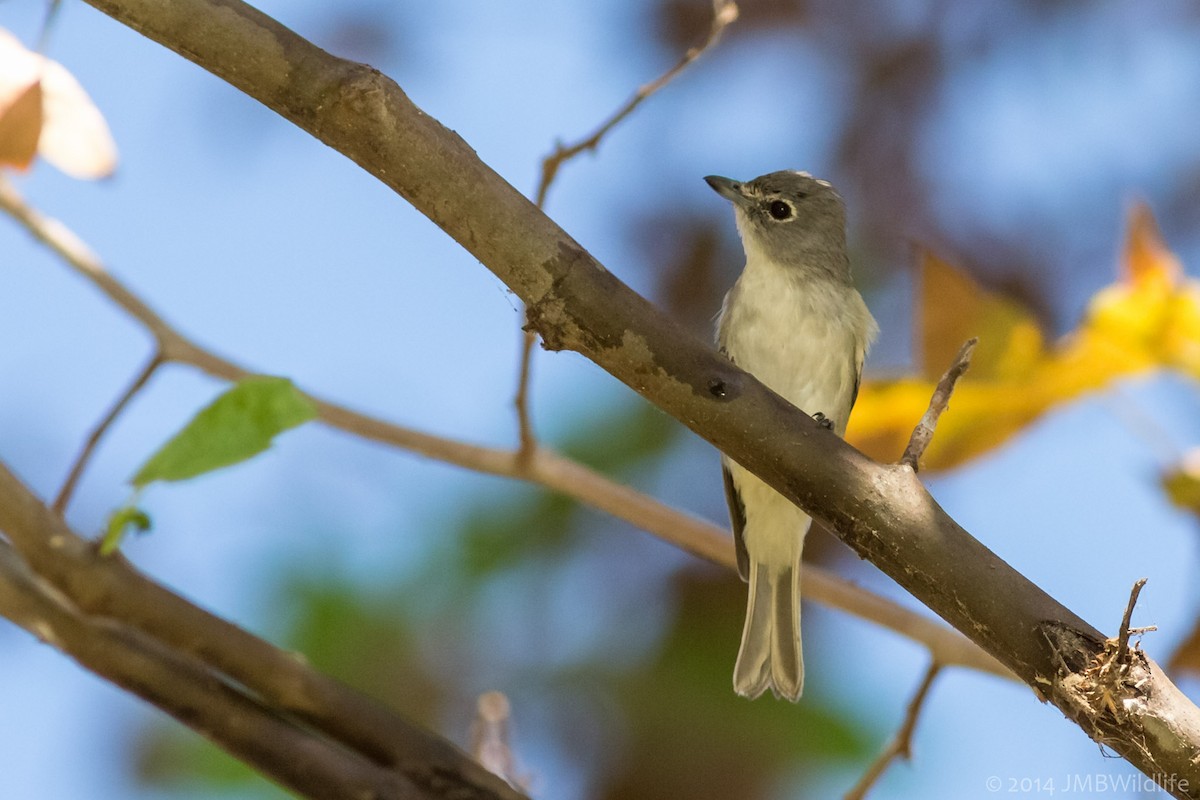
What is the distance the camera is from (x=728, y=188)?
398 cm

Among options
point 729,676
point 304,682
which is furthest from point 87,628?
point 729,676

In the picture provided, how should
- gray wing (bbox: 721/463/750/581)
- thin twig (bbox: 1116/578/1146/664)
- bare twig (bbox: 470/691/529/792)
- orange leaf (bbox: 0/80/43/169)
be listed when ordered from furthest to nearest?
gray wing (bbox: 721/463/750/581) < bare twig (bbox: 470/691/529/792) < orange leaf (bbox: 0/80/43/169) < thin twig (bbox: 1116/578/1146/664)

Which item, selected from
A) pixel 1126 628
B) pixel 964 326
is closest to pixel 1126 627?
pixel 1126 628

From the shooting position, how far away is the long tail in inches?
121

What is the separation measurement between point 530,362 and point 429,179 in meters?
0.80

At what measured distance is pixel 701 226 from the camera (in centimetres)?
461

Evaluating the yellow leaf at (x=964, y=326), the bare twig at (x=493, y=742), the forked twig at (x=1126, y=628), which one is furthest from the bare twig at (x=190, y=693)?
the yellow leaf at (x=964, y=326)

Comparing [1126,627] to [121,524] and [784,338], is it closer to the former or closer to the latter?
[121,524]

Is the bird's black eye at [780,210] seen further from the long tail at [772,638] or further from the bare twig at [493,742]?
the bare twig at [493,742]

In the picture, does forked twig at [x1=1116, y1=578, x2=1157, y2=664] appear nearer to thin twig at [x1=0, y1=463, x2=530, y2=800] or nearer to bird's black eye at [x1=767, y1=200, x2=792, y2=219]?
thin twig at [x1=0, y1=463, x2=530, y2=800]

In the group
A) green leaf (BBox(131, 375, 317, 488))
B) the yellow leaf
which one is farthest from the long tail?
green leaf (BBox(131, 375, 317, 488))

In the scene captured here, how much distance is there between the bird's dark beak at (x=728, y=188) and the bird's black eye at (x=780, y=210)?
0.32 ft

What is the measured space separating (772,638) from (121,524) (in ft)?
6.27

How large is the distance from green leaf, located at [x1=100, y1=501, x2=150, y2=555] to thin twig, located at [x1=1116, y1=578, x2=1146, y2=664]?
4.32ft
